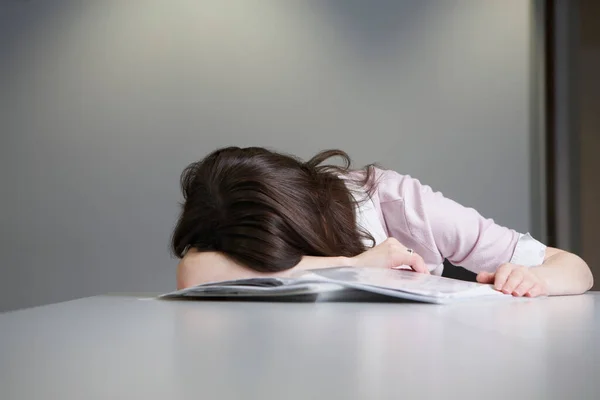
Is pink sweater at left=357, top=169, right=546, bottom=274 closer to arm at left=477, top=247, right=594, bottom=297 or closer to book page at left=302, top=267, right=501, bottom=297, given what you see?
arm at left=477, top=247, right=594, bottom=297

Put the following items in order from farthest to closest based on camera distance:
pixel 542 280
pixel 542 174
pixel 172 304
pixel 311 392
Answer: pixel 542 174 < pixel 542 280 < pixel 172 304 < pixel 311 392

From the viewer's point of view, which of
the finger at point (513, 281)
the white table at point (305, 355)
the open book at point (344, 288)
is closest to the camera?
the white table at point (305, 355)

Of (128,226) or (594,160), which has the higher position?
(594,160)

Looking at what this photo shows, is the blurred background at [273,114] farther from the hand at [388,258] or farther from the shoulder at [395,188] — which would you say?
the hand at [388,258]

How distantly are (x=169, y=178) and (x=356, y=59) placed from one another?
2.99 feet

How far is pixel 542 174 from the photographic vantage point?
9.46ft

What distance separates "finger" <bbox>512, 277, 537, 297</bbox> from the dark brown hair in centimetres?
34

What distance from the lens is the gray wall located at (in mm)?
2900

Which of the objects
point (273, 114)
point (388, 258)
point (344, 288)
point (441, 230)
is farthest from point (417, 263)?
point (273, 114)


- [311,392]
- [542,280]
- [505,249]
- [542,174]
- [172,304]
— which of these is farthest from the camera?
[542,174]

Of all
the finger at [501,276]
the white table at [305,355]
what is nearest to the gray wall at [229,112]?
→ the finger at [501,276]

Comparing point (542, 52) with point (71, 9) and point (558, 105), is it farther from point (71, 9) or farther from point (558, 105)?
point (71, 9)

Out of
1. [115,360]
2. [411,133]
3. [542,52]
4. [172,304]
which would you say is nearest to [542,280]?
[172,304]

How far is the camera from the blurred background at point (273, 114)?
2898 mm
